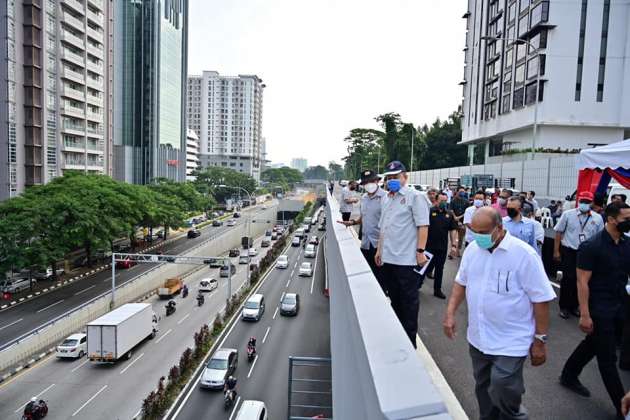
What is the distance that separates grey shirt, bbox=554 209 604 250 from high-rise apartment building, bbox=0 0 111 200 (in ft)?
149

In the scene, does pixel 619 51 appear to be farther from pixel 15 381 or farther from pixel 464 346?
pixel 15 381

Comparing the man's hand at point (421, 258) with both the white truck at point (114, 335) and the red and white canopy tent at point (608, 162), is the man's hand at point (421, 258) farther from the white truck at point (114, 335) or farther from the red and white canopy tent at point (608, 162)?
the white truck at point (114, 335)

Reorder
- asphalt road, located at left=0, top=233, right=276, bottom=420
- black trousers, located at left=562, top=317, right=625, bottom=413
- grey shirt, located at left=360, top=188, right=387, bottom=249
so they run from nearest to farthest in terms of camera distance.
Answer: black trousers, located at left=562, top=317, right=625, bottom=413
grey shirt, located at left=360, top=188, right=387, bottom=249
asphalt road, located at left=0, top=233, right=276, bottom=420

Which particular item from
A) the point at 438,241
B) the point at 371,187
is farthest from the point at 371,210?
the point at 438,241

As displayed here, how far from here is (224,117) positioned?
152 m

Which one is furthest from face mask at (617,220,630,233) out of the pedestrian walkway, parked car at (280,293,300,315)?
parked car at (280,293,300,315)

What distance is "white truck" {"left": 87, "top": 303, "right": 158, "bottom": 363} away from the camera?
74.8 ft

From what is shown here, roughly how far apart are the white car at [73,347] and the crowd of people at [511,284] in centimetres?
2280

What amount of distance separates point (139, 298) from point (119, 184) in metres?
11.2

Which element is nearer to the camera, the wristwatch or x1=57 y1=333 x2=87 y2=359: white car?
the wristwatch

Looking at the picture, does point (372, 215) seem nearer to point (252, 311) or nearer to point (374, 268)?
point (374, 268)

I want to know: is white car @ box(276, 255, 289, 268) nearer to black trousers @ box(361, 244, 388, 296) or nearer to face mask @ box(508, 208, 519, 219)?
black trousers @ box(361, 244, 388, 296)

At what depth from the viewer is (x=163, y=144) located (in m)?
86.0

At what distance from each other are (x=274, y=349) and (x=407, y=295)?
2268 cm
